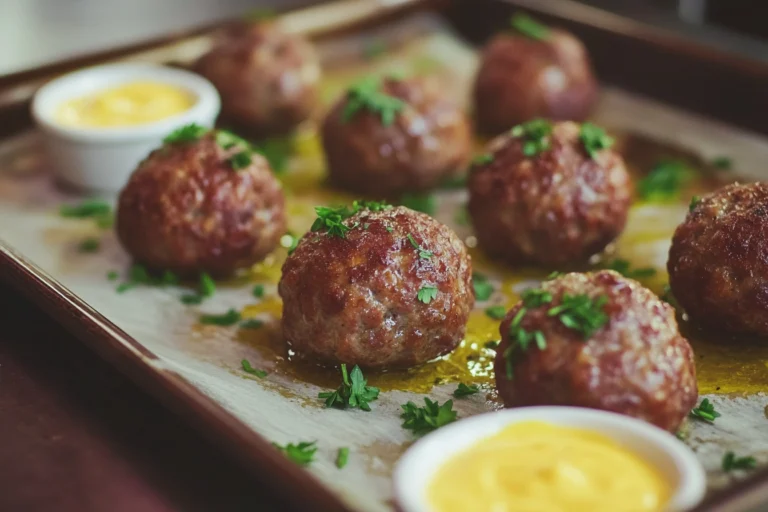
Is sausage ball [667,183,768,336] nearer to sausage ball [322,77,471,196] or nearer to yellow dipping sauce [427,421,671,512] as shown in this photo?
yellow dipping sauce [427,421,671,512]

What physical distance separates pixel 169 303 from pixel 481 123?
313cm

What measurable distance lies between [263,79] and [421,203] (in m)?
1.72

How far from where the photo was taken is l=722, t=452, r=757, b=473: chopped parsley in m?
3.96

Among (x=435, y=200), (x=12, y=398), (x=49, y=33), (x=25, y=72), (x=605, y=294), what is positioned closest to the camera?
(x=605, y=294)

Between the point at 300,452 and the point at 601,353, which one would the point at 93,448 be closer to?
the point at 300,452

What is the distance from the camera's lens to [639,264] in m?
5.84

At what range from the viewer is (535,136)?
575cm

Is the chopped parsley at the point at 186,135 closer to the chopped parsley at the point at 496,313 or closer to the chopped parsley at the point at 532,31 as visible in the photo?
the chopped parsley at the point at 496,313

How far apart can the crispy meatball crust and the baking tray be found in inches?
17.2

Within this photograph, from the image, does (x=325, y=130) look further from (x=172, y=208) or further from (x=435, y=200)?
(x=172, y=208)

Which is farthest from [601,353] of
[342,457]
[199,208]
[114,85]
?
[114,85]

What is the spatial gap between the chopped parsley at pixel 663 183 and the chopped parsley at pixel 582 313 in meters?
2.80

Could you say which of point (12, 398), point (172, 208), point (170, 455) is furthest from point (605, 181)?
point (12, 398)

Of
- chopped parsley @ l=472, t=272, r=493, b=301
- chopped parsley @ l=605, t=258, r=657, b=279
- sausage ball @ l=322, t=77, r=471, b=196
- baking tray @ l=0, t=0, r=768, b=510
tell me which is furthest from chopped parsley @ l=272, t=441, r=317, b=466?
sausage ball @ l=322, t=77, r=471, b=196
